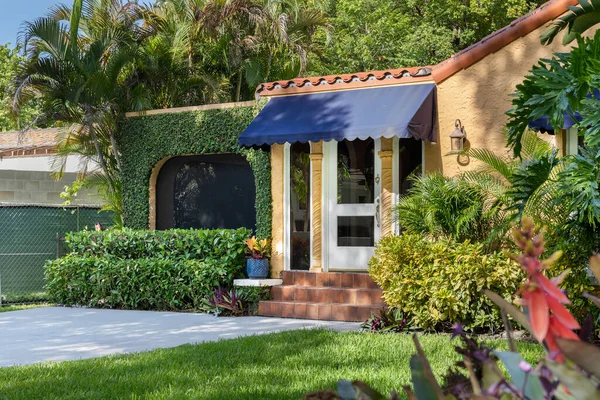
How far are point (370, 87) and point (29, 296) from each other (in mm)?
8728

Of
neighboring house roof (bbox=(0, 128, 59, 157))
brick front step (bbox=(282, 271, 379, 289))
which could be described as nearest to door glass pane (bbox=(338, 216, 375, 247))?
brick front step (bbox=(282, 271, 379, 289))

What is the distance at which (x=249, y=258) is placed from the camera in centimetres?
1390

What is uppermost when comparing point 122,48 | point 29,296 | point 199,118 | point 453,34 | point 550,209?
point 453,34

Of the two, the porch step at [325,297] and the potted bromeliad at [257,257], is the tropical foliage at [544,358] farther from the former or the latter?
the potted bromeliad at [257,257]

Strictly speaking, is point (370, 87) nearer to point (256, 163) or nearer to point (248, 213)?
point (256, 163)

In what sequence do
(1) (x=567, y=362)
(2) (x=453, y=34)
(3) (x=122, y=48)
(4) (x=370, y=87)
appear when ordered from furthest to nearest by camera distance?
1. (2) (x=453, y=34)
2. (3) (x=122, y=48)
3. (4) (x=370, y=87)
4. (1) (x=567, y=362)

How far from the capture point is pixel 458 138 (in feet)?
40.8

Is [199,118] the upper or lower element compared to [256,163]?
upper

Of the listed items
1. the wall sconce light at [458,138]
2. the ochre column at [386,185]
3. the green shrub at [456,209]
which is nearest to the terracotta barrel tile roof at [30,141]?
the ochre column at [386,185]

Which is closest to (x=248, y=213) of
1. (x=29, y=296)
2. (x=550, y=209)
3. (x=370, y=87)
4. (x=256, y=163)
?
(x=256, y=163)

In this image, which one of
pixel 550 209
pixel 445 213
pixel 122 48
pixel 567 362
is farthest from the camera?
pixel 122 48

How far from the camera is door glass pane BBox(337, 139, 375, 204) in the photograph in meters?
13.5

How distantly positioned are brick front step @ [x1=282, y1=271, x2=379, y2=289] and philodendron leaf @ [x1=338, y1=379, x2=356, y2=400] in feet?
37.5

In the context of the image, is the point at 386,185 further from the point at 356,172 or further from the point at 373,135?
the point at 373,135
